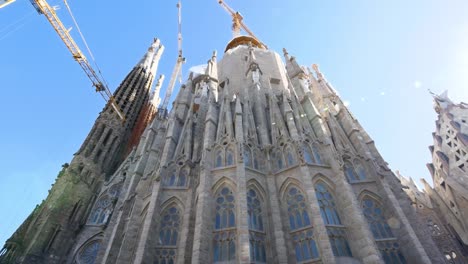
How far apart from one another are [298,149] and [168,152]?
26.4 ft

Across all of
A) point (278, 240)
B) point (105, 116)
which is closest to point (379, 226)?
point (278, 240)

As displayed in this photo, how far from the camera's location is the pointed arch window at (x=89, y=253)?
68.3ft

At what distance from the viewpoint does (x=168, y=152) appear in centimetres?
1847

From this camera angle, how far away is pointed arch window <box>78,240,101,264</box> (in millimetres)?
20812

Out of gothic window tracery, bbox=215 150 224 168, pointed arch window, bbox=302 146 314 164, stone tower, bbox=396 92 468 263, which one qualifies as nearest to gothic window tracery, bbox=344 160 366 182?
pointed arch window, bbox=302 146 314 164

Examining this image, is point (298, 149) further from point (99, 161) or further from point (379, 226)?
point (99, 161)

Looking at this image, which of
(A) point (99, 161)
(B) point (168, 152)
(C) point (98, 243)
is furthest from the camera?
(A) point (99, 161)

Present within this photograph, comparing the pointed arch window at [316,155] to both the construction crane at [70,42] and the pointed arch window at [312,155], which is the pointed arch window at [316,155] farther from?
the construction crane at [70,42]

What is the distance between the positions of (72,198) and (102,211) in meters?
3.34

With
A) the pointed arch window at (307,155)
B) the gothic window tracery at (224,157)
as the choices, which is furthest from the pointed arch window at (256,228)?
the pointed arch window at (307,155)

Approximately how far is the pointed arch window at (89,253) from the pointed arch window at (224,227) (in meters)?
12.2

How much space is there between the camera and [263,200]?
1487cm

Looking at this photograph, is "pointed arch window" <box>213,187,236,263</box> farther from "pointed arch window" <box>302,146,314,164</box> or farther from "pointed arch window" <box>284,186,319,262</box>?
"pointed arch window" <box>302,146,314,164</box>

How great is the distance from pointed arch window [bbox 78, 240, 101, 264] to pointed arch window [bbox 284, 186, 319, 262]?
1495 cm
